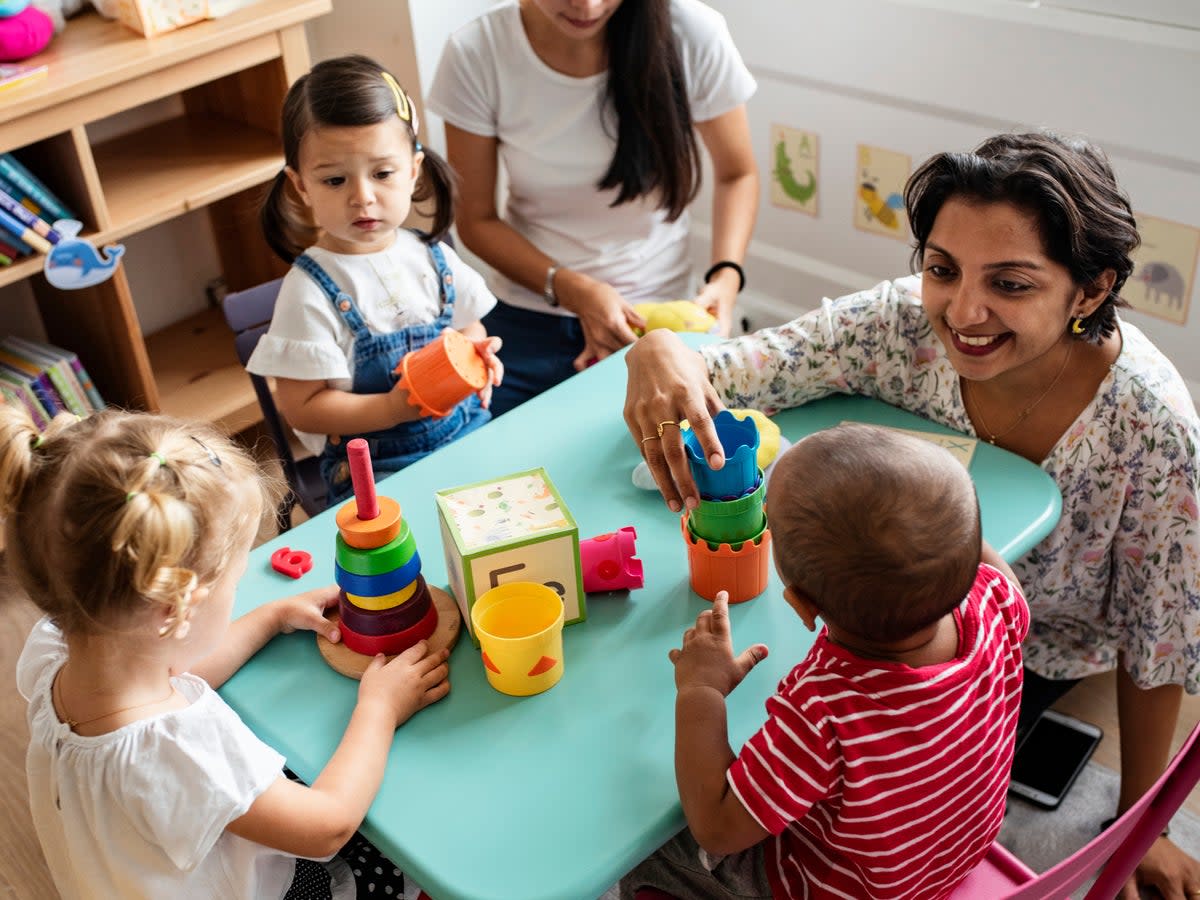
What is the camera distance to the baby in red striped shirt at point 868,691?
3.37ft

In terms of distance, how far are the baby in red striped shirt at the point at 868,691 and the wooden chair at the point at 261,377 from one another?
109 centimetres

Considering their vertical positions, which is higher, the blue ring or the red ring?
the blue ring

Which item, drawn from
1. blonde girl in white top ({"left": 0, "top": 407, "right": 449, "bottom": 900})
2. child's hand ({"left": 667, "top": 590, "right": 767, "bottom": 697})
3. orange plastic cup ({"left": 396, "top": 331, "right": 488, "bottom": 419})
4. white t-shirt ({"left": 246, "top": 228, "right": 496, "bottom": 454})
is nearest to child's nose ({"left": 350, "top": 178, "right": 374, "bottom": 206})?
white t-shirt ({"left": 246, "top": 228, "right": 496, "bottom": 454})

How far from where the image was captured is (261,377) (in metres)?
2.04

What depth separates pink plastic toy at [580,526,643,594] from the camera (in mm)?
1321

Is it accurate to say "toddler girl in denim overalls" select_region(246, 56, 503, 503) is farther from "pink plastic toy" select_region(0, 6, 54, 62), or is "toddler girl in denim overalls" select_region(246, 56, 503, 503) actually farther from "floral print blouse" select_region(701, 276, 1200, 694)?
"pink plastic toy" select_region(0, 6, 54, 62)

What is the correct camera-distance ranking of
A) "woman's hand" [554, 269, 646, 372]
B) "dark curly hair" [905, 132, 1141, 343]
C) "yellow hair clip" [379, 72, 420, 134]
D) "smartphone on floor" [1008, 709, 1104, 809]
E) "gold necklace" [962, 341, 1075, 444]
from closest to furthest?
"dark curly hair" [905, 132, 1141, 343], "gold necklace" [962, 341, 1075, 444], "yellow hair clip" [379, 72, 420, 134], "smartphone on floor" [1008, 709, 1104, 809], "woman's hand" [554, 269, 646, 372]

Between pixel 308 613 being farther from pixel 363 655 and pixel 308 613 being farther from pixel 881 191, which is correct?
pixel 881 191

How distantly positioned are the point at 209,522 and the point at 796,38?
2.16m

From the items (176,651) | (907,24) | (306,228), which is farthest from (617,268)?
(176,651)

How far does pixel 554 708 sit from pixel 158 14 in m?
1.88

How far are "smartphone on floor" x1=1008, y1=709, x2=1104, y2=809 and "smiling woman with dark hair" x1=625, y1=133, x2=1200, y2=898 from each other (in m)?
0.19

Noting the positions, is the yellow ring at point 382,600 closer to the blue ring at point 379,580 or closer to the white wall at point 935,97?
the blue ring at point 379,580

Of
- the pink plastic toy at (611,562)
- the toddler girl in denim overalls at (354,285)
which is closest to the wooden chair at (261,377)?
the toddler girl in denim overalls at (354,285)
